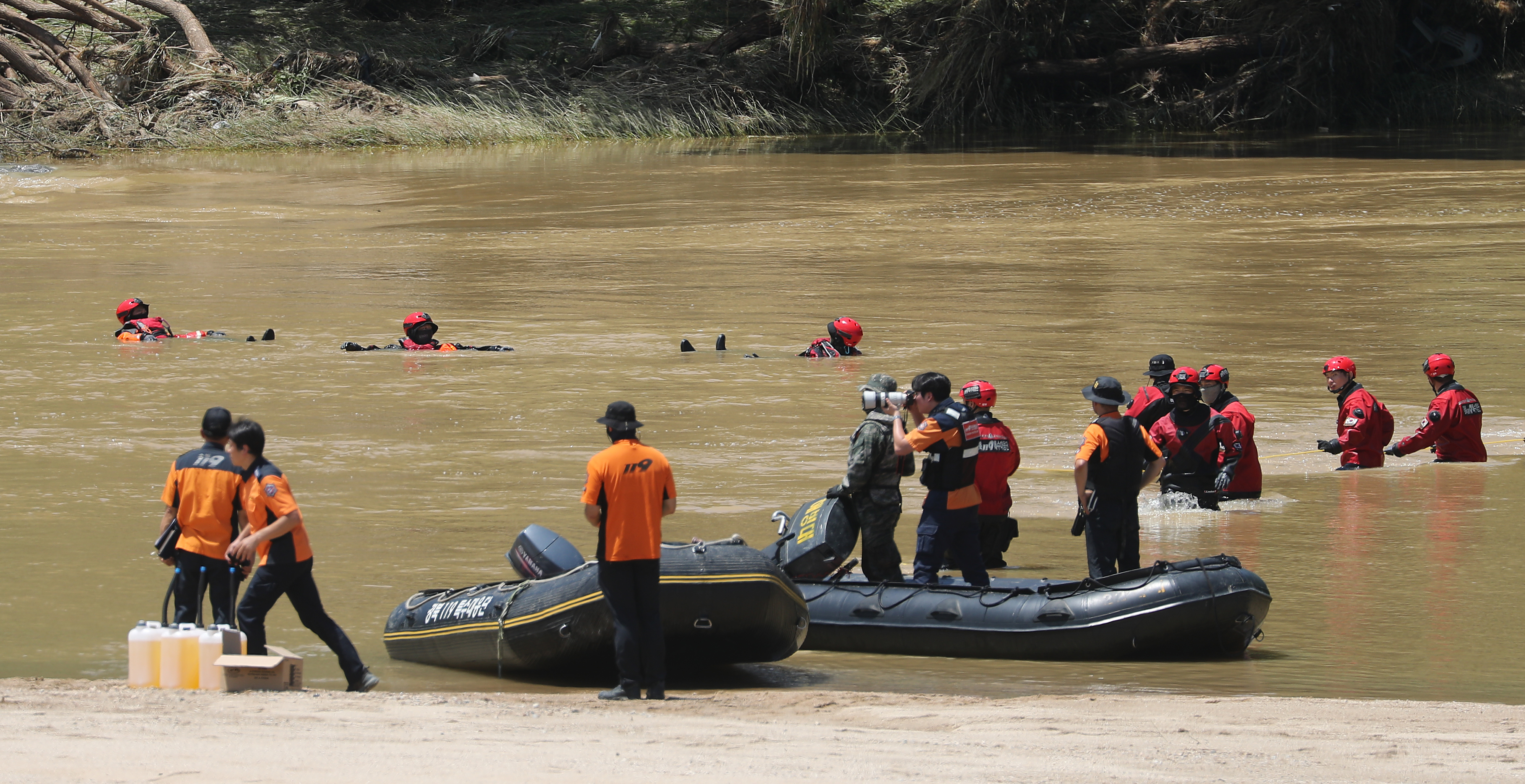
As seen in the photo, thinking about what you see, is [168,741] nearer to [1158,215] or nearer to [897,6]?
[1158,215]

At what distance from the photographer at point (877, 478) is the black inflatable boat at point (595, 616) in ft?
3.41

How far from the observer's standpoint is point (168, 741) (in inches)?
247

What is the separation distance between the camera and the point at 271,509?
24.9 feet

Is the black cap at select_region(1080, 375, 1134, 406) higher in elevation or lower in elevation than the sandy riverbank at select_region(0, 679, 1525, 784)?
higher

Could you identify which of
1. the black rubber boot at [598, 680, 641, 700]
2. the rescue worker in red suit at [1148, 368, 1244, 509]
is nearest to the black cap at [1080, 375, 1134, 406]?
the rescue worker in red suit at [1148, 368, 1244, 509]

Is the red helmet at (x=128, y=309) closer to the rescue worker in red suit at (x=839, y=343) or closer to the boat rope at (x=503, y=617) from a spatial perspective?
the rescue worker in red suit at (x=839, y=343)

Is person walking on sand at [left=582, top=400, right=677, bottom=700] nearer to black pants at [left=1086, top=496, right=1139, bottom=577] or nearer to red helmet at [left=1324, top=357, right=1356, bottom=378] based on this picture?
black pants at [left=1086, top=496, right=1139, bottom=577]

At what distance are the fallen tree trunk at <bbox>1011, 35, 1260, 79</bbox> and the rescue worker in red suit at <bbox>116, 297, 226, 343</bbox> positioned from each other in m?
30.7

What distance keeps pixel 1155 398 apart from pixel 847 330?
5164 millimetres

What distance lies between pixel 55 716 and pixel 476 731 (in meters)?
1.63

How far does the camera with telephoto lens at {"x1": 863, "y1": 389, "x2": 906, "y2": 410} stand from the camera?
902 centimetres

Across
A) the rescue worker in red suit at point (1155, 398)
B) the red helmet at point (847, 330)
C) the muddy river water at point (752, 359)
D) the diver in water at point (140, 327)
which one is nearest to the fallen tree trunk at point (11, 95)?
the muddy river water at point (752, 359)

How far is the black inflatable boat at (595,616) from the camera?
7.98m

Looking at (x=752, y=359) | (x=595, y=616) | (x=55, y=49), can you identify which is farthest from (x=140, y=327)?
(x=55, y=49)
